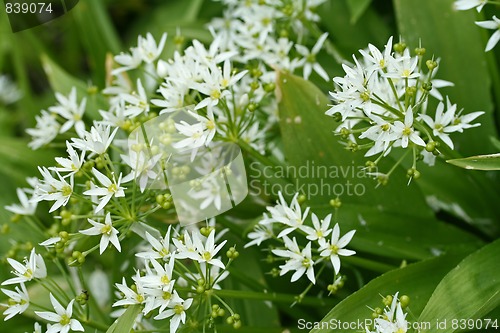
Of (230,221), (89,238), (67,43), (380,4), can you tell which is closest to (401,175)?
(230,221)

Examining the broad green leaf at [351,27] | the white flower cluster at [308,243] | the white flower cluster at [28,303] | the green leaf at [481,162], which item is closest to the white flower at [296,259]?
the white flower cluster at [308,243]

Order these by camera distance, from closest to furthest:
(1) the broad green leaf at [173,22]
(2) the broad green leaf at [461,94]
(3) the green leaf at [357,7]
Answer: (2) the broad green leaf at [461,94] < (3) the green leaf at [357,7] < (1) the broad green leaf at [173,22]

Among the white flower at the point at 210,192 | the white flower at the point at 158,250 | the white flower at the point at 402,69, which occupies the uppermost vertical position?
the white flower at the point at 402,69

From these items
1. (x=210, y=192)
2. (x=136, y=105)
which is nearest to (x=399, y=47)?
(x=210, y=192)

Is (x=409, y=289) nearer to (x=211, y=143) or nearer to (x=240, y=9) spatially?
(x=211, y=143)

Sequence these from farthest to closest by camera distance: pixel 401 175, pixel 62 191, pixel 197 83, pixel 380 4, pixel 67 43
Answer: pixel 67 43
pixel 380 4
pixel 401 175
pixel 197 83
pixel 62 191

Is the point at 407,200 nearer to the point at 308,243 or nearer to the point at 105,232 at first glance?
the point at 308,243

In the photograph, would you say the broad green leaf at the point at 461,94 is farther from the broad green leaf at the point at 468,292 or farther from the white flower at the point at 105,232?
the white flower at the point at 105,232

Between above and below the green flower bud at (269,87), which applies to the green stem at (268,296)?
below
